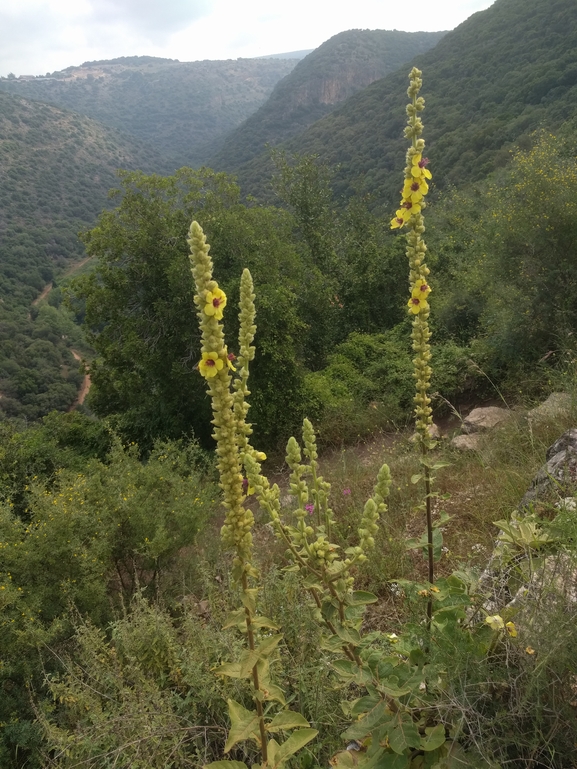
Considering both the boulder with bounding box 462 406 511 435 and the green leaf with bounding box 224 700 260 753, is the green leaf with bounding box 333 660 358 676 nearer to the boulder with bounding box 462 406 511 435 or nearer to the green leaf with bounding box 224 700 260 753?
the green leaf with bounding box 224 700 260 753

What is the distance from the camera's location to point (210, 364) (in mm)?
1453

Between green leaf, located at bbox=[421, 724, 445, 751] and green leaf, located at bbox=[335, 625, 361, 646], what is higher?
green leaf, located at bbox=[335, 625, 361, 646]

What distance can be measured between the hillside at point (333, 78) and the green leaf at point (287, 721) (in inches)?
4157

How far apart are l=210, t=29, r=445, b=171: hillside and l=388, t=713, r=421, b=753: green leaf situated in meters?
106

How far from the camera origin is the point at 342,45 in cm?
11262

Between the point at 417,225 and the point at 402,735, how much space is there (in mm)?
2130

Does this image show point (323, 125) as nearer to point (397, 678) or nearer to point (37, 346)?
point (37, 346)

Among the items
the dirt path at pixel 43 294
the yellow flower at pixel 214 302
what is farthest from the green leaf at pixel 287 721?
the dirt path at pixel 43 294

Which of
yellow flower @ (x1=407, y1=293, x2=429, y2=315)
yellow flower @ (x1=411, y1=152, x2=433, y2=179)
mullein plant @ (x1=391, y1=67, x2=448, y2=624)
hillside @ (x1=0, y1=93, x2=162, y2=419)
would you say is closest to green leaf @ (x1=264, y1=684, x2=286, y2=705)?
mullein plant @ (x1=391, y1=67, x2=448, y2=624)

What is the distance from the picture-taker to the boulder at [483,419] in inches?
307

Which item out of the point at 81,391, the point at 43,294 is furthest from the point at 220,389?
the point at 43,294

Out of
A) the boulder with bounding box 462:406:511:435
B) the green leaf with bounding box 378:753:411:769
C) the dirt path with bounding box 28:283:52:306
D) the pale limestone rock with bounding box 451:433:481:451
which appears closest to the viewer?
the green leaf with bounding box 378:753:411:769

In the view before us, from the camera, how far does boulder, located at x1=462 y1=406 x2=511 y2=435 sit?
25.6 ft

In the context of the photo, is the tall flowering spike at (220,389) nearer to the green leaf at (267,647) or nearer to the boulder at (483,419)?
the green leaf at (267,647)
